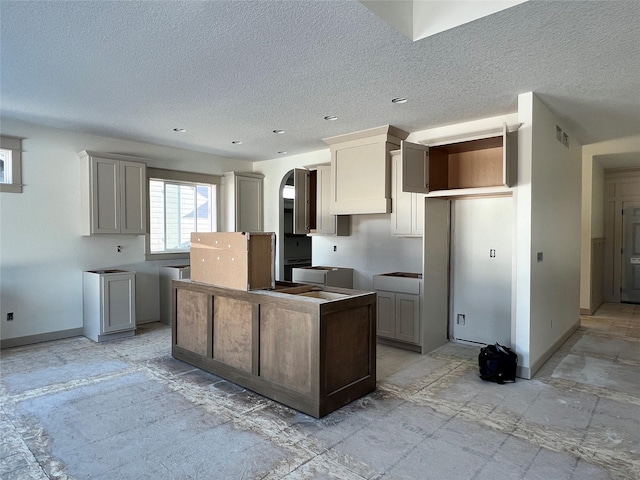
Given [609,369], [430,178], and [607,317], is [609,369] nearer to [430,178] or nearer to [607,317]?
[430,178]

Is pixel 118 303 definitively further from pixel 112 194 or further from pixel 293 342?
pixel 293 342

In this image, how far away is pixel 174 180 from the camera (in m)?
6.22

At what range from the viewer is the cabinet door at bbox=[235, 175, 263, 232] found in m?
6.73

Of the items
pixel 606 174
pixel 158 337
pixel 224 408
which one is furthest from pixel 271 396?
pixel 606 174

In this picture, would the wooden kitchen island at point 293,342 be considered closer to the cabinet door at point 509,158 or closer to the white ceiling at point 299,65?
the cabinet door at point 509,158

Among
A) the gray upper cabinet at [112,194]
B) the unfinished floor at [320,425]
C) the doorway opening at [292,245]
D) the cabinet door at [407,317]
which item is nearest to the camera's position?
the unfinished floor at [320,425]

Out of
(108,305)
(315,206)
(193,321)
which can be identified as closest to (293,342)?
(193,321)

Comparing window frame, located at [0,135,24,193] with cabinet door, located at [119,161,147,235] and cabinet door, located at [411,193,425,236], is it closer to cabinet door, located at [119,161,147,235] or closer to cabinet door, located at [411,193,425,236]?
cabinet door, located at [119,161,147,235]

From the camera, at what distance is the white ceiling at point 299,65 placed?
2.35 metres

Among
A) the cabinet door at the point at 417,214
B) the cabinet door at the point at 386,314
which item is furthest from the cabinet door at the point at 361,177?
the cabinet door at the point at 386,314

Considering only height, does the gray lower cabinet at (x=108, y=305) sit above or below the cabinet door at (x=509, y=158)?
below

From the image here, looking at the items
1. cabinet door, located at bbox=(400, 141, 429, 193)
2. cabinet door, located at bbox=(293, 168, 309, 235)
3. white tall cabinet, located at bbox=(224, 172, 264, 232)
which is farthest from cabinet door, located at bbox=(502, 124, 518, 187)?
white tall cabinet, located at bbox=(224, 172, 264, 232)

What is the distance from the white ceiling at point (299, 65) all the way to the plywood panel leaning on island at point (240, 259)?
133 centimetres

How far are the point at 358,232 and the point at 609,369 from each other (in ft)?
10.6
